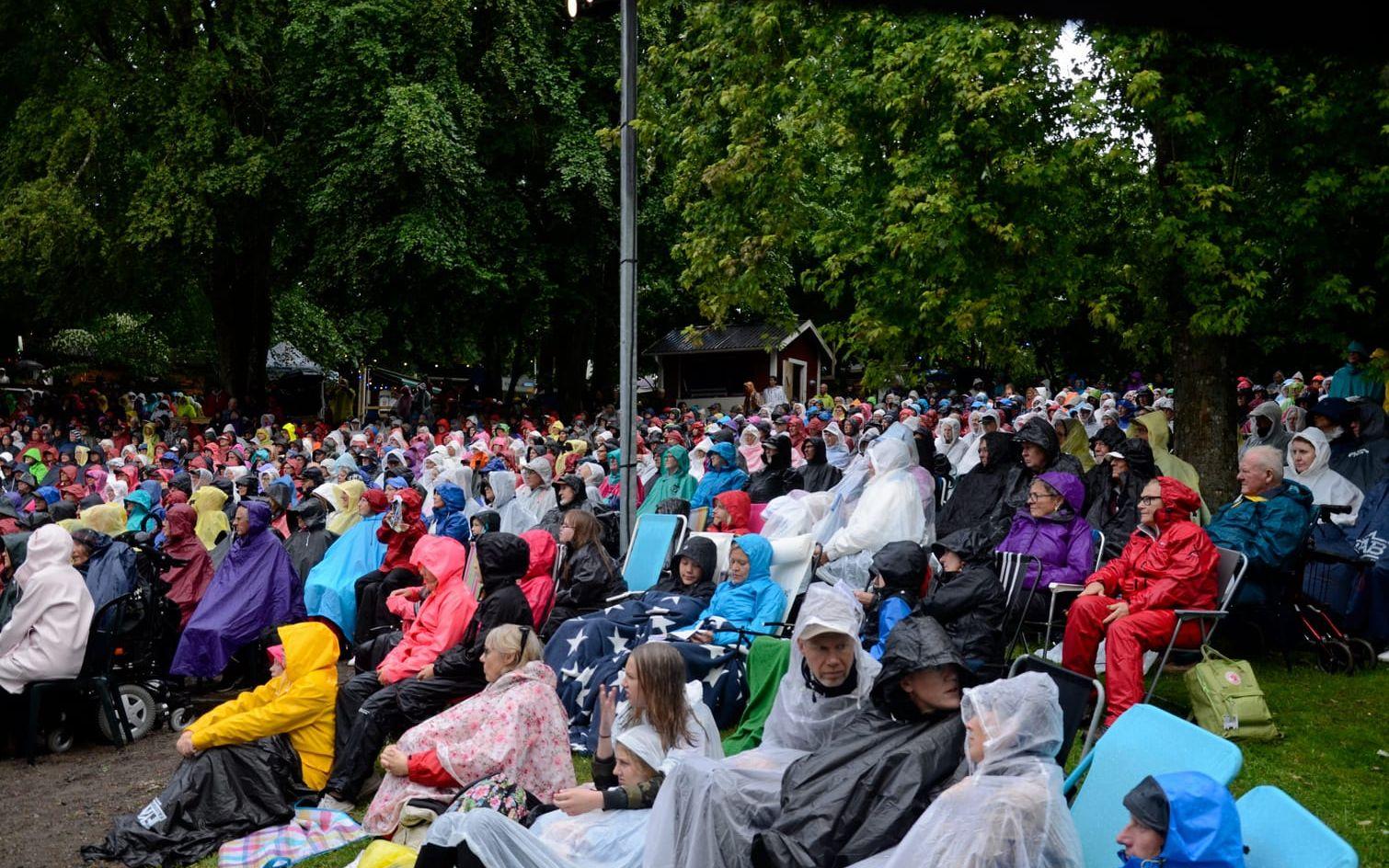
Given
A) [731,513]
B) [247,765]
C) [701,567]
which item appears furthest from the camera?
[731,513]

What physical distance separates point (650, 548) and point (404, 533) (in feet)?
6.64

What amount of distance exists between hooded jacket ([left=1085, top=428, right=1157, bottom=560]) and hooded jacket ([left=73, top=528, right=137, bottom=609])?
715 cm

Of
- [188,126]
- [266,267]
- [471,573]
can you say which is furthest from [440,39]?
Result: [471,573]

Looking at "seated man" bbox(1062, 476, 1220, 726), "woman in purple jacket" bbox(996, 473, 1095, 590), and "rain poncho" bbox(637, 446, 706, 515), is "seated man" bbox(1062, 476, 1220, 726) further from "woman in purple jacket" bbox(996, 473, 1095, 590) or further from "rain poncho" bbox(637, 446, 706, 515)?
"rain poncho" bbox(637, 446, 706, 515)

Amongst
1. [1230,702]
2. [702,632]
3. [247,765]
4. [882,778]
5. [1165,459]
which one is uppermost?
[1165,459]

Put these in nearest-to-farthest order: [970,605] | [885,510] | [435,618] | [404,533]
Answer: [970,605] → [435,618] → [885,510] → [404,533]

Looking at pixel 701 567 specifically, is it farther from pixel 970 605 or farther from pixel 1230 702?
pixel 1230 702

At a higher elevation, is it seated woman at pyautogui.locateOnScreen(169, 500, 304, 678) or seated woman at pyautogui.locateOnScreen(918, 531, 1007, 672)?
seated woman at pyautogui.locateOnScreen(918, 531, 1007, 672)

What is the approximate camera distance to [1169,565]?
20.0 feet

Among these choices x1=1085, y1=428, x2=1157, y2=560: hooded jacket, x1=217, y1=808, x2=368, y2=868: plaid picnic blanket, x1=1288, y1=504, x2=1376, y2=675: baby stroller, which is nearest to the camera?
x1=217, y1=808, x2=368, y2=868: plaid picnic blanket

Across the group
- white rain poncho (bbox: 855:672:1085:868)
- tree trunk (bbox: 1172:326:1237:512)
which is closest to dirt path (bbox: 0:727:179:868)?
white rain poncho (bbox: 855:672:1085:868)

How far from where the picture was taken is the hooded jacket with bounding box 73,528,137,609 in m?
8.40

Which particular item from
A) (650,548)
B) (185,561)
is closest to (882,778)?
(650,548)

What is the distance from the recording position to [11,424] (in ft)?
69.6
